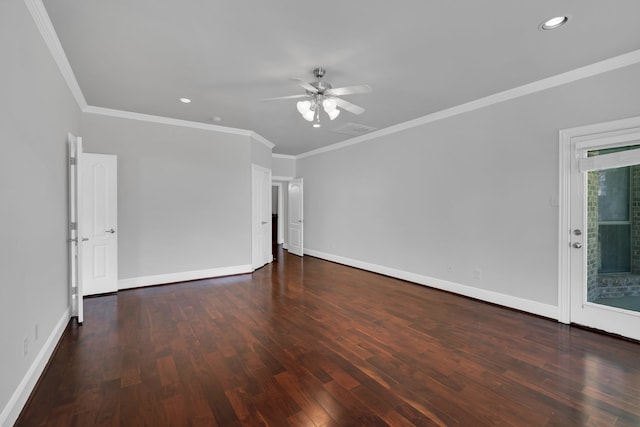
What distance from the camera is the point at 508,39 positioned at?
2.56 meters

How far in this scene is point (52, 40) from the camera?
2.52m

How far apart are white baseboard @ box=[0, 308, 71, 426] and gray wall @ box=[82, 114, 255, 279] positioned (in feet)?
6.73

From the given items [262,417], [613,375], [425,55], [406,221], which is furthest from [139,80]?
[613,375]

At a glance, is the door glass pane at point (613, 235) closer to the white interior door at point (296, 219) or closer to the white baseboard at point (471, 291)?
the white baseboard at point (471, 291)

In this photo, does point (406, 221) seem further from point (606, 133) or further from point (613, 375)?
point (613, 375)

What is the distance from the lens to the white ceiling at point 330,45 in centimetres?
218

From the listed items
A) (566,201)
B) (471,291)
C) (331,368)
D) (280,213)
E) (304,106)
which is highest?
(304,106)

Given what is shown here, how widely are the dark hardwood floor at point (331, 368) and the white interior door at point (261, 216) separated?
2.16 meters

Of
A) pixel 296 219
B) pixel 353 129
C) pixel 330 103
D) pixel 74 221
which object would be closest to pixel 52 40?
pixel 74 221

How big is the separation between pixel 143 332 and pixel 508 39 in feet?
15.1

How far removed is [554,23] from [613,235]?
240 cm

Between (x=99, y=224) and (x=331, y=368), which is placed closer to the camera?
(x=331, y=368)

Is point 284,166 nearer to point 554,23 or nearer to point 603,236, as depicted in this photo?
point 554,23

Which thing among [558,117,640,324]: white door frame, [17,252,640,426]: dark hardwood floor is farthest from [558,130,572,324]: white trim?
[17,252,640,426]: dark hardwood floor
